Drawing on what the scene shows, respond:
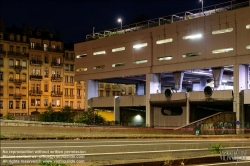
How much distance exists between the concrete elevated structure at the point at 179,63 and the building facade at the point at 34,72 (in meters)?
19.7

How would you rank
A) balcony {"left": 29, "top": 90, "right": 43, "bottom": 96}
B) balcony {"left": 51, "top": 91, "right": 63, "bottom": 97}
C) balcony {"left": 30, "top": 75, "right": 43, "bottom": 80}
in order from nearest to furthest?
balcony {"left": 29, "top": 90, "right": 43, "bottom": 96} < balcony {"left": 30, "top": 75, "right": 43, "bottom": 80} < balcony {"left": 51, "top": 91, "right": 63, "bottom": 97}

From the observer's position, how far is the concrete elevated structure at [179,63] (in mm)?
46062

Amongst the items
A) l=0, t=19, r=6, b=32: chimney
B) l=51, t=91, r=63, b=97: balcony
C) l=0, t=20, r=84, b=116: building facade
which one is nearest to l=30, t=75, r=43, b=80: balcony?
l=0, t=20, r=84, b=116: building facade

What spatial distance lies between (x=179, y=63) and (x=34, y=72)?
135 ft

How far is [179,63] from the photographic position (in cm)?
5212

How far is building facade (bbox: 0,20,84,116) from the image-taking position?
8062cm

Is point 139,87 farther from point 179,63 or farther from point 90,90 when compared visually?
point 179,63

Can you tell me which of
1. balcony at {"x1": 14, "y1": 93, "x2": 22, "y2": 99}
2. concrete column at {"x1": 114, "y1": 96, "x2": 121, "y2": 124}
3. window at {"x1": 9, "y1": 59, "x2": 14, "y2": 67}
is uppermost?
window at {"x1": 9, "y1": 59, "x2": 14, "y2": 67}

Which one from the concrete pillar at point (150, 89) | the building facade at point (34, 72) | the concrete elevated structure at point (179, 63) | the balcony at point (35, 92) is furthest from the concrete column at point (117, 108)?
the balcony at point (35, 92)

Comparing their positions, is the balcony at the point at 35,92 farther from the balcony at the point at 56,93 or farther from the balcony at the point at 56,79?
the balcony at the point at 56,79

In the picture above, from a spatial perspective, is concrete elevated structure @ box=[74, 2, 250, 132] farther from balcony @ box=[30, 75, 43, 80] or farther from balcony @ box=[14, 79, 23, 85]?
balcony @ box=[30, 75, 43, 80]

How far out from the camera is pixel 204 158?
14898 millimetres

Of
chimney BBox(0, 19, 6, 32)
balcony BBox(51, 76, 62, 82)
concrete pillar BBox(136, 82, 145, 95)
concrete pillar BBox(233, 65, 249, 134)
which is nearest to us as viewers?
concrete pillar BBox(233, 65, 249, 134)

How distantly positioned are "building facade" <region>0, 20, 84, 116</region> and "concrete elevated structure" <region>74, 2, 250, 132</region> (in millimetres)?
19743
